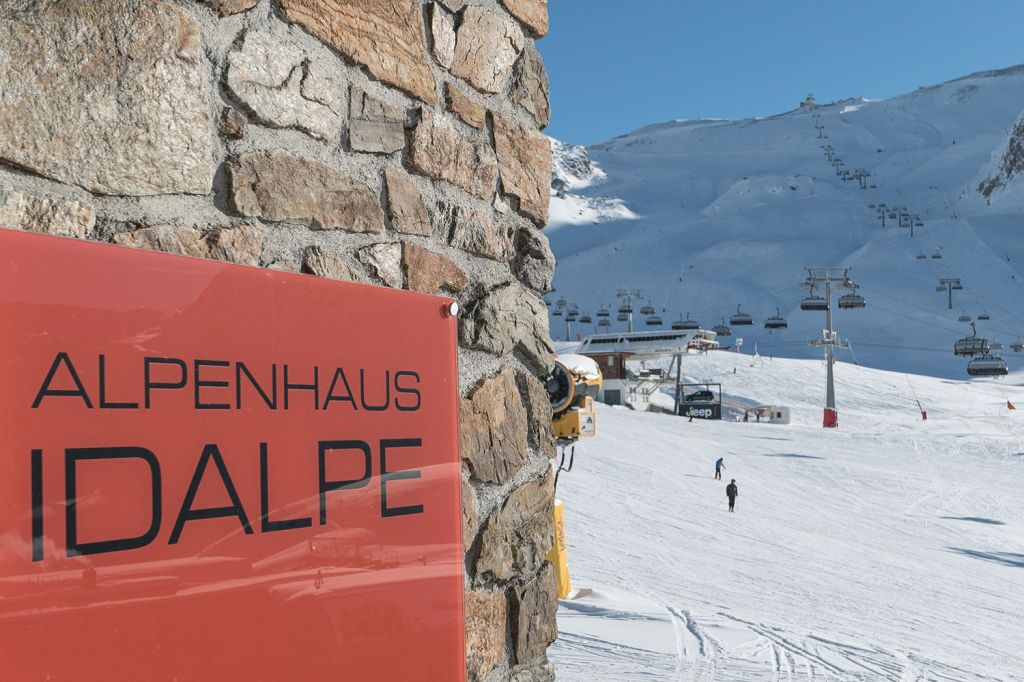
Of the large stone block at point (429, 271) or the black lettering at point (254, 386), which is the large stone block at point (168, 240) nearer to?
the black lettering at point (254, 386)

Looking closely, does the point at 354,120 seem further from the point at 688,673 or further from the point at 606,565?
the point at 606,565

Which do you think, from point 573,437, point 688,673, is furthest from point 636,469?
point 573,437

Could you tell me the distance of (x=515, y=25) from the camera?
108 inches

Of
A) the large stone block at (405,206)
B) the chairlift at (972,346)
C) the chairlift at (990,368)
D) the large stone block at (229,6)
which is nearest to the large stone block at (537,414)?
the large stone block at (405,206)

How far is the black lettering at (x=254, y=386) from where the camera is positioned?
1.69 m

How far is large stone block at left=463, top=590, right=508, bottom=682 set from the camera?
91.2 inches

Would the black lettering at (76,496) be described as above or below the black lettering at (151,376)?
below

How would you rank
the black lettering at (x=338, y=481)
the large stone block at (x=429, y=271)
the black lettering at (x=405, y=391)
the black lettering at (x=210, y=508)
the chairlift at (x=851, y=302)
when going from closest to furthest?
the black lettering at (x=210, y=508) → the black lettering at (x=338, y=481) → the black lettering at (x=405, y=391) → the large stone block at (x=429, y=271) → the chairlift at (x=851, y=302)

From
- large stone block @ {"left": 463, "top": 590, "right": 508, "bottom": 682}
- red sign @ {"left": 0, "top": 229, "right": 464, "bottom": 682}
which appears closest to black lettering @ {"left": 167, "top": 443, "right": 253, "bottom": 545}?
red sign @ {"left": 0, "top": 229, "right": 464, "bottom": 682}

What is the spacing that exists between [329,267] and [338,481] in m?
0.47

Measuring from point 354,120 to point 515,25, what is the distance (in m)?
0.78

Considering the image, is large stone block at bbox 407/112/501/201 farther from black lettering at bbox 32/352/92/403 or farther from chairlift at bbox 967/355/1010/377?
chairlift at bbox 967/355/1010/377

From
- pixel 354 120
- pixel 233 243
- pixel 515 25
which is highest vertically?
pixel 515 25

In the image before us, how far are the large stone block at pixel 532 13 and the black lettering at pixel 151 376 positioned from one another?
1553 millimetres
